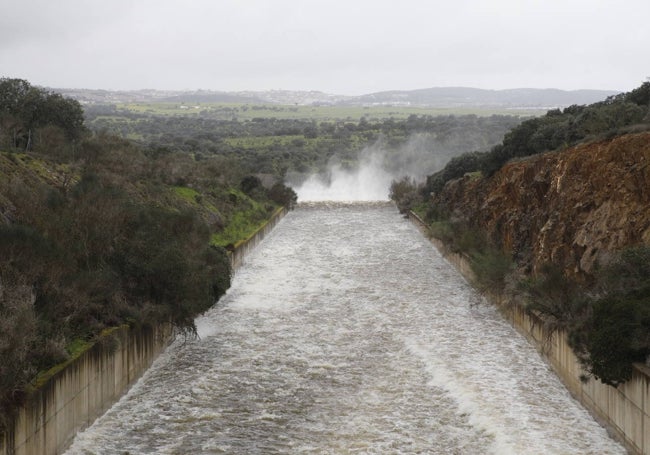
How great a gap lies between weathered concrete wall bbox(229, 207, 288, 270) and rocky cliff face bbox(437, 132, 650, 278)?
44.9 ft

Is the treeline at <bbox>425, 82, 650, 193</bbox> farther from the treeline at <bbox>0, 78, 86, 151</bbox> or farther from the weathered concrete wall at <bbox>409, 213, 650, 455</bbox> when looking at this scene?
the treeline at <bbox>0, 78, 86, 151</bbox>

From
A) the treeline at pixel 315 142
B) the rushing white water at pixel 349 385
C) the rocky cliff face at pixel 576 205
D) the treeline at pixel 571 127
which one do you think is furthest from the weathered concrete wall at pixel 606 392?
the treeline at pixel 315 142

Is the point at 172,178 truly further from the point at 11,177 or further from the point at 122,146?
the point at 11,177

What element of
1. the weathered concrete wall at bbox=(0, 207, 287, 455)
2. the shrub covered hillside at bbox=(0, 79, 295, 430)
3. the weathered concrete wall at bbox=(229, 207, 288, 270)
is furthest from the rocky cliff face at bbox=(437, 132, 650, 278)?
the weathered concrete wall at bbox=(229, 207, 288, 270)

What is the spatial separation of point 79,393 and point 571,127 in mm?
27854

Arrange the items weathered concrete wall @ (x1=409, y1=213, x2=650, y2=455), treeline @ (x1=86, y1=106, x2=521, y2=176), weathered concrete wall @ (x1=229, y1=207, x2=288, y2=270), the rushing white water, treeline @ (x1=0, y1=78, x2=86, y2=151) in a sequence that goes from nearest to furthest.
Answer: weathered concrete wall @ (x1=409, y1=213, x2=650, y2=455)
the rushing white water
weathered concrete wall @ (x1=229, y1=207, x2=288, y2=270)
treeline @ (x1=0, y1=78, x2=86, y2=151)
treeline @ (x1=86, y1=106, x2=521, y2=176)

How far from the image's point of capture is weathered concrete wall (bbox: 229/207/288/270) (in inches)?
1666

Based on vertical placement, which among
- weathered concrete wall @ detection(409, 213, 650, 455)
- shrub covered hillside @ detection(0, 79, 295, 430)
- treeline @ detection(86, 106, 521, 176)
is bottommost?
weathered concrete wall @ detection(409, 213, 650, 455)

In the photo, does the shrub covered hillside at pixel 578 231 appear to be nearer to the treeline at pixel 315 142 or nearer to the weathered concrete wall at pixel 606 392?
the weathered concrete wall at pixel 606 392

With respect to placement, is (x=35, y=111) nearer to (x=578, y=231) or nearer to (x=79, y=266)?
(x=79, y=266)

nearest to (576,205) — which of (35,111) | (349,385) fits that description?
(349,385)

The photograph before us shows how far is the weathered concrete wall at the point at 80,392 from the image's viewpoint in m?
14.6

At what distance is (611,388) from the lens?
1727 centimetres

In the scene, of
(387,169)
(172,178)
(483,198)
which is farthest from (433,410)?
(387,169)
